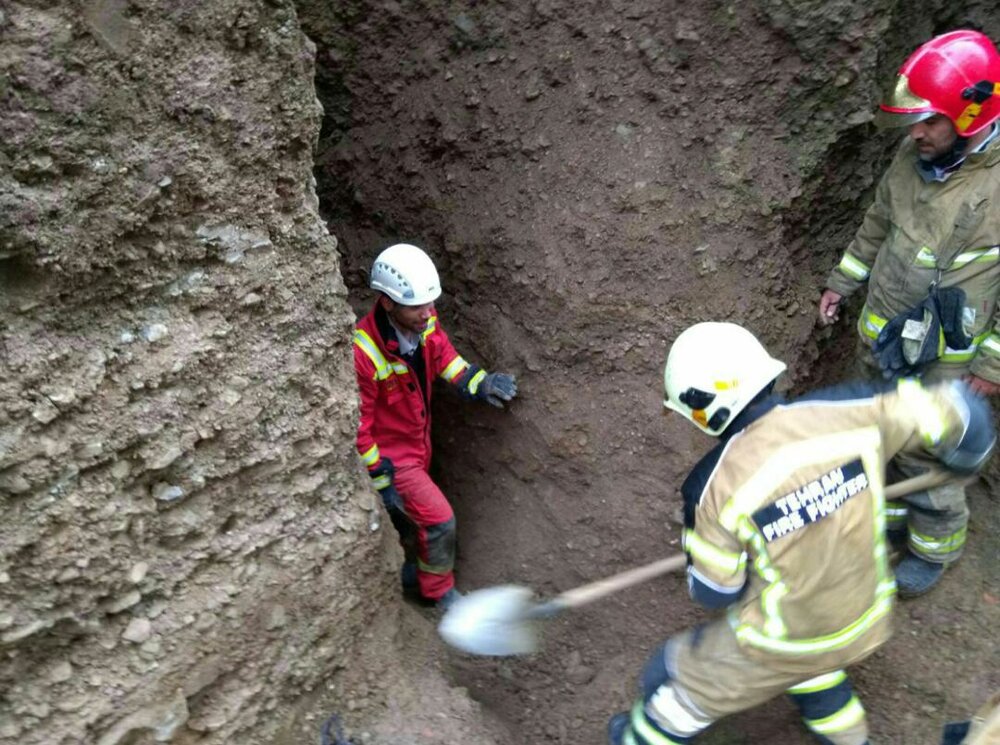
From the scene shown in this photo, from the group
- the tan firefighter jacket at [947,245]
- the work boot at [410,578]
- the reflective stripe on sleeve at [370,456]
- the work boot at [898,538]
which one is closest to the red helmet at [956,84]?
the tan firefighter jacket at [947,245]

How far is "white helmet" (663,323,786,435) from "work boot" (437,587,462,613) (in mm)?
1786

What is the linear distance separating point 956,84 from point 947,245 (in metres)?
0.51

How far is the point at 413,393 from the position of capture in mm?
3561

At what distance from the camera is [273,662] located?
261 centimetres

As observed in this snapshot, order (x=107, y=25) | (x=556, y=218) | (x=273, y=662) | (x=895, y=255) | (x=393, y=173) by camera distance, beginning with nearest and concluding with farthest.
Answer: (x=107, y=25) < (x=273, y=662) < (x=895, y=255) < (x=556, y=218) < (x=393, y=173)

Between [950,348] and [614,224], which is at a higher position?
[614,224]

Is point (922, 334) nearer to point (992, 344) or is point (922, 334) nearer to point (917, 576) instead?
point (992, 344)

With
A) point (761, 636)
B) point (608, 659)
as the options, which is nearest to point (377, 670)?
point (608, 659)

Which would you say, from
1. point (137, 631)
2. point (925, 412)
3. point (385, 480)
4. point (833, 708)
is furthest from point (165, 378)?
point (833, 708)

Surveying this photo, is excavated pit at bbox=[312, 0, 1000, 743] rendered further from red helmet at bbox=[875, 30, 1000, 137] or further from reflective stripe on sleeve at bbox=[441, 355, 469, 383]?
red helmet at bbox=[875, 30, 1000, 137]

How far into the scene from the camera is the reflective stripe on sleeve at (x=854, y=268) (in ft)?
10.7

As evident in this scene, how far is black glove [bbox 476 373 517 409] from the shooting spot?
3592 mm

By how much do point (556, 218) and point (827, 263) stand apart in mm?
1254

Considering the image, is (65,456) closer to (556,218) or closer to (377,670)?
(377,670)
